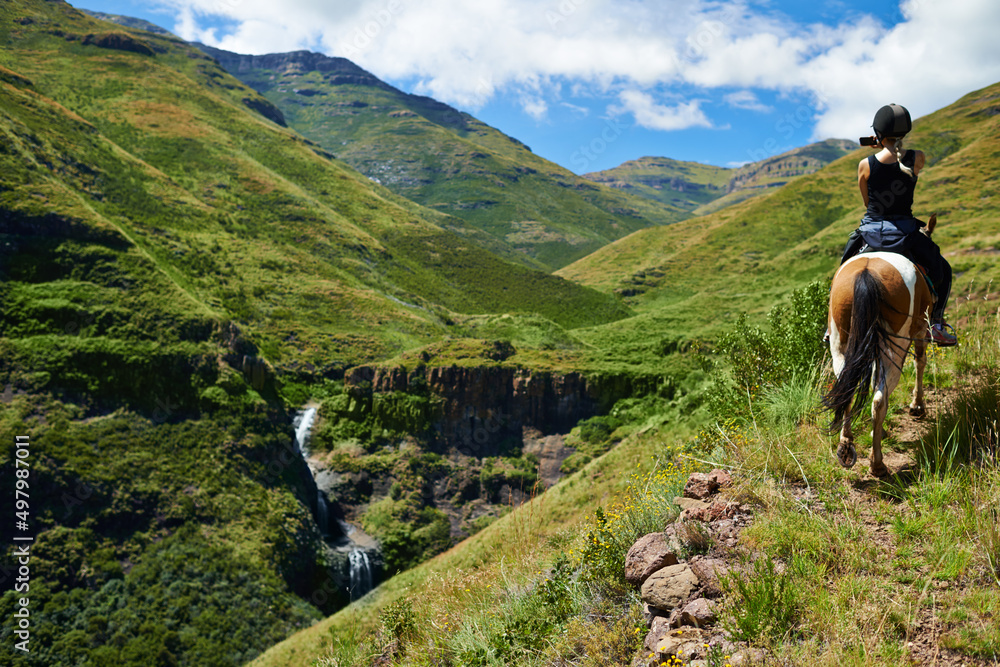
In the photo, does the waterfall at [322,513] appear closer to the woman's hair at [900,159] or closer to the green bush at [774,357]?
the green bush at [774,357]

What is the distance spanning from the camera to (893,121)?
504 cm

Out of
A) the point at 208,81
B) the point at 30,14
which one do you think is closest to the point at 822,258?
the point at 30,14

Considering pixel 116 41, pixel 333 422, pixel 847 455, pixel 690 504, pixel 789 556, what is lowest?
pixel 333 422

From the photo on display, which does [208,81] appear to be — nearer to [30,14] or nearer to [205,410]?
[30,14]

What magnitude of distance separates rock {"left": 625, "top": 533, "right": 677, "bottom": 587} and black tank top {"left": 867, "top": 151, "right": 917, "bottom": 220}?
158 inches

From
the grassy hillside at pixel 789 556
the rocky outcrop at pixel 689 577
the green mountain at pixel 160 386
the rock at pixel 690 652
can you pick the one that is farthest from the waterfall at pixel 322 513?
the rock at pixel 690 652

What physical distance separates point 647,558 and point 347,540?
133 feet

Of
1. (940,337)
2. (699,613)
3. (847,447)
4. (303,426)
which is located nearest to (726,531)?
(699,613)

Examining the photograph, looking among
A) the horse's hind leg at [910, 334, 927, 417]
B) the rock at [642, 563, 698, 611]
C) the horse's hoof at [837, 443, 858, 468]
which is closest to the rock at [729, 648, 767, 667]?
the rock at [642, 563, 698, 611]

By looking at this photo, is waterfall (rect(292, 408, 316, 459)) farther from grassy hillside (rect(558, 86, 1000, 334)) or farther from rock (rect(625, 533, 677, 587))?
rock (rect(625, 533, 677, 587))

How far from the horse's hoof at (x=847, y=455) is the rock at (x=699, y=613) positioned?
5.68 feet

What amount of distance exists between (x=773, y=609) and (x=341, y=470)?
4451cm

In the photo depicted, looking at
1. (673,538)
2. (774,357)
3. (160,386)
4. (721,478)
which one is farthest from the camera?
(160,386)

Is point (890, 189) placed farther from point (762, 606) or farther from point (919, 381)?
point (762, 606)
